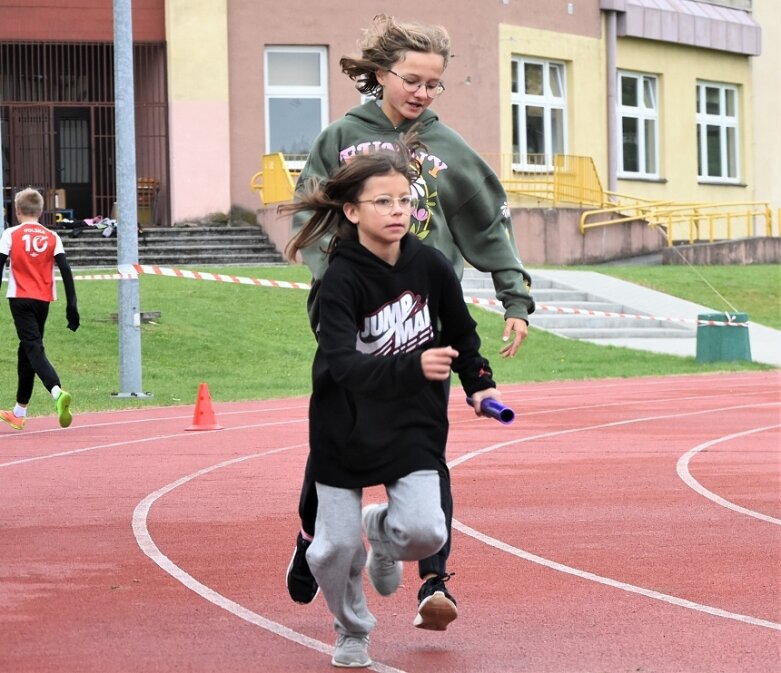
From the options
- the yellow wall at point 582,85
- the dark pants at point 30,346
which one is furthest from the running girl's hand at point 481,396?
the yellow wall at point 582,85

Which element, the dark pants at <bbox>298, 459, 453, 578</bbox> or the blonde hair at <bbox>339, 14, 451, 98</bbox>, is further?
the blonde hair at <bbox>339, 14, 451, 98</bbox>

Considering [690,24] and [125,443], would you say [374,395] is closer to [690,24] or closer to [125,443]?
[125,443]

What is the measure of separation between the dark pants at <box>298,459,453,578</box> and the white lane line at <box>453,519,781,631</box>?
1.17 metres

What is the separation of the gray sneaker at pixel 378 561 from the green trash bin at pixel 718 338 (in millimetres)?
16829

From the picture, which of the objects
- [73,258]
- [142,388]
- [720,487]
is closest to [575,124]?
[73,258]

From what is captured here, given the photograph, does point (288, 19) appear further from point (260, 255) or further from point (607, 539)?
point (607, 539)

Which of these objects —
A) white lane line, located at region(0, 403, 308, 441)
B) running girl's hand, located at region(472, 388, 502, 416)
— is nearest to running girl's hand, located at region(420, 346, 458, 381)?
running girl's hand, located at region(472, 388, 502, 416)

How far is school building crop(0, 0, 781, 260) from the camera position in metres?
31.4

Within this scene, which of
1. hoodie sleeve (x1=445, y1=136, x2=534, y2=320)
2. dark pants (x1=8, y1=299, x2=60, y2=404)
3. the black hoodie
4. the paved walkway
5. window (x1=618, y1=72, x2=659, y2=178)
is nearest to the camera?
the black hoodie

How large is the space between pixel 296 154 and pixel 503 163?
4722 millimetres

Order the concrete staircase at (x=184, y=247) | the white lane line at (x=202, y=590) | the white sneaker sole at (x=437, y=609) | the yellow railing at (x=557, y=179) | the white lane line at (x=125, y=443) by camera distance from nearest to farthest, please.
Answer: the white sneaker sole at (x=437, y=609)
the white lane line at (x=202, y=590)
the white lane line at (x=125, y=443)
the concrete staircase at (x=184, y=247)
the yellow railing at (x=557, y=179)

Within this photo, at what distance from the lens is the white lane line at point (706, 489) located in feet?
27.5

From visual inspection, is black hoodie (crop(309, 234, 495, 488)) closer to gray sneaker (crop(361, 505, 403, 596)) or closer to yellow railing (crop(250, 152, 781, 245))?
gray sneaker (crop(361, 505, 403, 596))

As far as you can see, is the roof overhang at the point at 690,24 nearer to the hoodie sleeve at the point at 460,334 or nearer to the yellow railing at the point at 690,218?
the yellow railing at the point at 690,218
